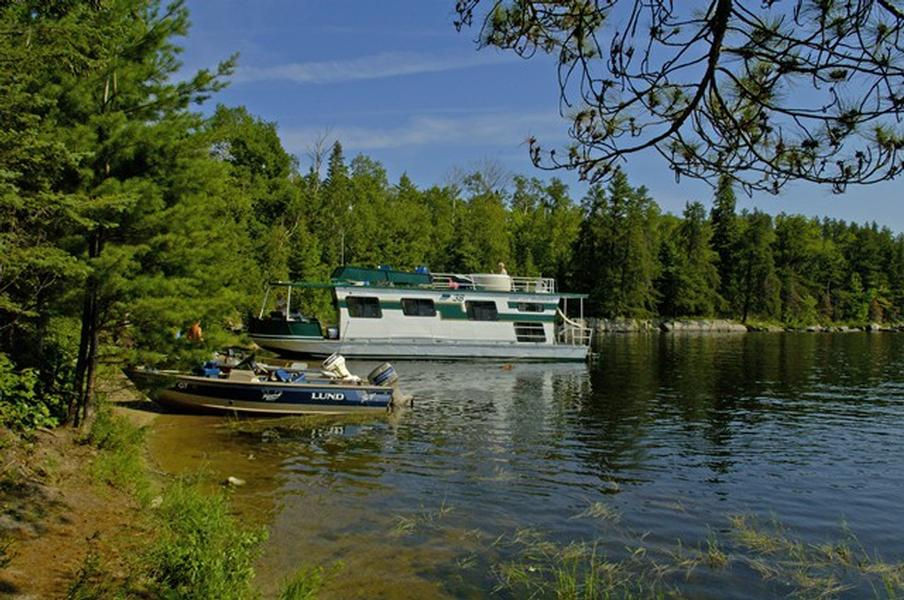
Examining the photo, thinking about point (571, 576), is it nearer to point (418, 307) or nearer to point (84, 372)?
point (84, 372)

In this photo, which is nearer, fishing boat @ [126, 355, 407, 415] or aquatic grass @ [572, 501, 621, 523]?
aquatic grass @ [572, 501, 621, 523]

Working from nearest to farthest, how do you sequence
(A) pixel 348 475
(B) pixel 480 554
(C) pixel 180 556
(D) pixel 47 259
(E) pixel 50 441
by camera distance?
(C) pixel 180 556, (D) pixel 47 259, (B) pixel 480 554, (E) pixel 50 441, (A) pixel 348 475

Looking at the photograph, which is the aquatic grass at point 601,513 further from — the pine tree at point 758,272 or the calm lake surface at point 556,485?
the pine tree at point 758,272

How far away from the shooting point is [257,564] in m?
7.90

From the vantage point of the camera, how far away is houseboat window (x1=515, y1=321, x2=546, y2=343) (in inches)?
1433

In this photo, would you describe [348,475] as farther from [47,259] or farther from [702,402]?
[702,402]

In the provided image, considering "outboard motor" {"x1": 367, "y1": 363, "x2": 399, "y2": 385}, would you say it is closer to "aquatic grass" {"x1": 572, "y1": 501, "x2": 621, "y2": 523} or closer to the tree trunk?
the tree trunk

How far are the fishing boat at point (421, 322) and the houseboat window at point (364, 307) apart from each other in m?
0.05

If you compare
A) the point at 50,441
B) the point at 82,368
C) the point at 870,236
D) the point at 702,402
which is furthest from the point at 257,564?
the point at 870,236

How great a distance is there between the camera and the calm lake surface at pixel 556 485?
8.48 meters

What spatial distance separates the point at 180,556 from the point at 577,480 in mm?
8524

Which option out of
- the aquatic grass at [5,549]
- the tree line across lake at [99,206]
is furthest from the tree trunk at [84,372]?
the aquatic grass at [5,549]

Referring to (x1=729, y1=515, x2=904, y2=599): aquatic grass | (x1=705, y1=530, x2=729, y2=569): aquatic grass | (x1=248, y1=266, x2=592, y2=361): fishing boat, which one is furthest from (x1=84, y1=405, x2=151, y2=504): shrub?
(x1=248, y1=266, x2=592, y2=361): fishing boat

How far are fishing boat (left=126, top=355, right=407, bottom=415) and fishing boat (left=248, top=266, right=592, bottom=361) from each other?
14.4 metres
